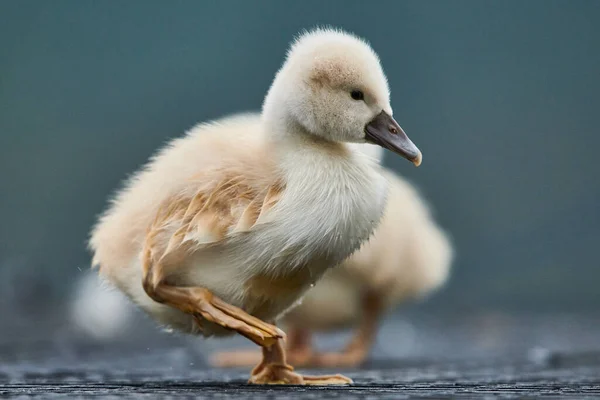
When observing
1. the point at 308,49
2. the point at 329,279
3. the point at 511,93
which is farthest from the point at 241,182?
the point at 511,93

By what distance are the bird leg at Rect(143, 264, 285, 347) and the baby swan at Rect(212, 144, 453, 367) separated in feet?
10.8

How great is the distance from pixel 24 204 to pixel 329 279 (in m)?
30.0

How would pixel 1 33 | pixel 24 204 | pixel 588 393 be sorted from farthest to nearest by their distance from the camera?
pixel 1 33, pixel 24 204, pixel 588 393

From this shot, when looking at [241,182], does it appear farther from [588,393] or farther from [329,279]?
[329,279]

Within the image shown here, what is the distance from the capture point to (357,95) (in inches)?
265

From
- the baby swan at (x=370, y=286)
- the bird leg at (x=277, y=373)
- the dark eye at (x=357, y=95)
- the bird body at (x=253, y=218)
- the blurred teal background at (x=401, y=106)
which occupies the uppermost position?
the blurred teal background at (x=401, y=106)

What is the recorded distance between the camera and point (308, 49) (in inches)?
267

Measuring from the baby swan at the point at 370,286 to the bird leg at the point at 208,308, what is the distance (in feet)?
10.8

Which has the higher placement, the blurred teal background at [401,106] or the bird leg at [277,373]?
the blurred teal background at [401,106]

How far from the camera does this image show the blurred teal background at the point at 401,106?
3634cm

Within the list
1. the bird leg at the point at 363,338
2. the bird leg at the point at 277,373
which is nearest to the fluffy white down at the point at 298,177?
the bird leg at the point at 277,373

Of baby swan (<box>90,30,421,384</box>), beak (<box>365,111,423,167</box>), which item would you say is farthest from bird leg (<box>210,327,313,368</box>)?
beak (<box>365,111,423,167</box>)

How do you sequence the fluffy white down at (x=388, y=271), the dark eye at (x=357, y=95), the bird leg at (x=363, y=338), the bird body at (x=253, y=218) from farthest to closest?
1. the bird leg at (x=363, y=338)
2. the fluffy white down at (x=388, y=271)
3. the dark eye at (x=357, y=95)
4. the bird body at (x=253, y=218)

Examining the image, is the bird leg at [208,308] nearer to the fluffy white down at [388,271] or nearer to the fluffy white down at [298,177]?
the fluffy white down at [298,177]
